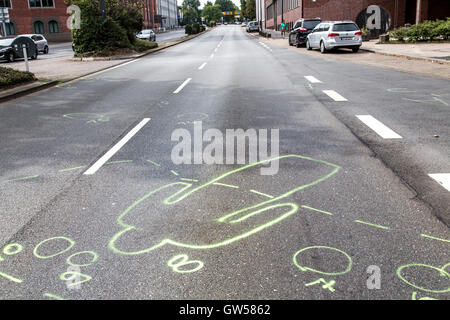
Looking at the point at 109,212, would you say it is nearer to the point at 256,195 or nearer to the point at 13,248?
the point at 13,248

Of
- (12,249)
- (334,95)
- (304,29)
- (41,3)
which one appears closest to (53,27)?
(41,3)

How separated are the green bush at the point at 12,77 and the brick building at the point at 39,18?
5802cm

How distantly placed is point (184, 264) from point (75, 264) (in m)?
0.81

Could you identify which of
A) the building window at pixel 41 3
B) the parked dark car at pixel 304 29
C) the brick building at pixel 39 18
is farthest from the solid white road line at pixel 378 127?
the building window at pixel 41 3

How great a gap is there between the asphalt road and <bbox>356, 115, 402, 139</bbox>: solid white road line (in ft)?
0.39

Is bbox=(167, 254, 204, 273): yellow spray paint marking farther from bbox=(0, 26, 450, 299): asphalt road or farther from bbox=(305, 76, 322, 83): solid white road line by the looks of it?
bbox=(305, 76, 322, 83): solid white road line

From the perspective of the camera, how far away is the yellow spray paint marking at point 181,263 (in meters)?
3.14

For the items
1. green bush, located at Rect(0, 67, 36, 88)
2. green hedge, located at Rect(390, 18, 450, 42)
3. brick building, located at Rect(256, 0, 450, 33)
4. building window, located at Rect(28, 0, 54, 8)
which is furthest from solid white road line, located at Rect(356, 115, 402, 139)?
building window, located at Rect(28, 0, 54, 8)

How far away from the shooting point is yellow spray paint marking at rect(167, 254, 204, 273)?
314 cm

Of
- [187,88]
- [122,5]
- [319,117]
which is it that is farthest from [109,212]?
[122,5]

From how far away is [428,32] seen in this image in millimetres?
28094

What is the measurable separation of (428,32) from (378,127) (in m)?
24.4

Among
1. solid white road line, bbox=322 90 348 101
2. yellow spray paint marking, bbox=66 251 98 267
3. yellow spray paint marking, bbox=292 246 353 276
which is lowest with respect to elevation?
yellow spray paint marking, bbox=292 246 353 276

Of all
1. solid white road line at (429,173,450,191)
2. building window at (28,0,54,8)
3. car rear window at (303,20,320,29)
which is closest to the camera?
solid white road line at (429,173,450,191)
